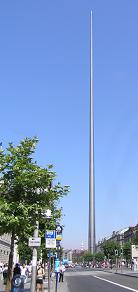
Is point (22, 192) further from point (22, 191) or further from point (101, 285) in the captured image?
point (101, 285)

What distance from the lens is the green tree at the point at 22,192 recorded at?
2020cm

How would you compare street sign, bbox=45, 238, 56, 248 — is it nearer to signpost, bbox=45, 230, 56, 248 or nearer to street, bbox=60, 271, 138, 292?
signpost, bbox=45, 230, 56, 248

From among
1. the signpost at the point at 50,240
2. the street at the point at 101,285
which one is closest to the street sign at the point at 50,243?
the signpost at the point at 50,240

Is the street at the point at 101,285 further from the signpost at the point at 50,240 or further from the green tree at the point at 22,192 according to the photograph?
the green tree at the point at 22,192

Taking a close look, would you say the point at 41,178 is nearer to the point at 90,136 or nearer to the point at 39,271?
the point at 39,271

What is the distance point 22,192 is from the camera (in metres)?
21.1

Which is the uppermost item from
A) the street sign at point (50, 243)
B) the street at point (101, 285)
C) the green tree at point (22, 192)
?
the green tree at point (22, 192)

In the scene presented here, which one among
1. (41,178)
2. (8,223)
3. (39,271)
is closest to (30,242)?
(8,223)

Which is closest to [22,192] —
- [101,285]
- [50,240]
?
[50,240]

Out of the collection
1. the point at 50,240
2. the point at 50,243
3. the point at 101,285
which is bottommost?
the point at 101,285

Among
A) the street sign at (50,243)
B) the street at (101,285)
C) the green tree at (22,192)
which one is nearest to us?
the green tree at (22,192)

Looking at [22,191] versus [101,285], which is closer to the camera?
[22,191]

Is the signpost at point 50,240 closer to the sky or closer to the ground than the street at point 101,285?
closer to the sky

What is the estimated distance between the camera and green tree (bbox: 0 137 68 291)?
2020 cm
